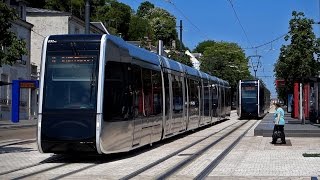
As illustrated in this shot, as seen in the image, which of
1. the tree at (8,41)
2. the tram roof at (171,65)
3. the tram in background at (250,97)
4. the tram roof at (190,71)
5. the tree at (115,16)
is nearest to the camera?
the tree at (8,41)

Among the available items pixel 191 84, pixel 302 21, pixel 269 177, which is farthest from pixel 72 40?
pixel 302 21

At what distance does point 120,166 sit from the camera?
45.9ft

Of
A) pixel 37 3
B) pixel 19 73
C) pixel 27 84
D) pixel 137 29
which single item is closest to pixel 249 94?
pixel 27 84

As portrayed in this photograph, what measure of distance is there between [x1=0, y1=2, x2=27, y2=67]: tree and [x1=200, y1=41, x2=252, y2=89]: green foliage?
233 feet

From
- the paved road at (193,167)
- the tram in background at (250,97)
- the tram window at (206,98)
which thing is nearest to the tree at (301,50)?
the tram window at (206,98)

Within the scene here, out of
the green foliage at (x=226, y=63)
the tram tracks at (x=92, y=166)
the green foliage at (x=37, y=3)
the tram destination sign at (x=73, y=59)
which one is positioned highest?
the green foliage at (x=37, y=3)

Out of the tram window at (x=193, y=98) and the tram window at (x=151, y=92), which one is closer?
the tram window at (x=151, y=92)

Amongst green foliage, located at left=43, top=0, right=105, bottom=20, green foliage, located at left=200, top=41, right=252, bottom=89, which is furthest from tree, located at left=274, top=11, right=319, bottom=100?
green foliage, located at left=200, top=41, right=252, bottom=89

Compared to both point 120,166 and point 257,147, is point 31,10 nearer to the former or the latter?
point 257,147

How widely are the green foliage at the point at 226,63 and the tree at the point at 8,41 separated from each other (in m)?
70.9

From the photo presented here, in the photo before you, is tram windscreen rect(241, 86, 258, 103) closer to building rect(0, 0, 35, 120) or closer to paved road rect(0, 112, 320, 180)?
building rect(0, 0, 35, 120)

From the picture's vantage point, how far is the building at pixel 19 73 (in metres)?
47.5

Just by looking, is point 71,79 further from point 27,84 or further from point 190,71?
point 27,84

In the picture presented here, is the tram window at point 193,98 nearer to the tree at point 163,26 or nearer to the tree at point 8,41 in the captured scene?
the tree at point 8,41
